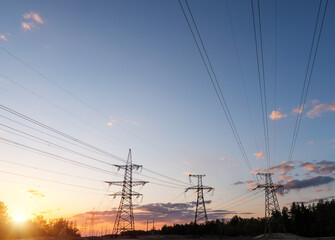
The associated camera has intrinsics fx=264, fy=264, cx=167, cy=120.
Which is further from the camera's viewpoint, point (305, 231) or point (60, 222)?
point (60, 222)

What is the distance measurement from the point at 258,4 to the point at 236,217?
176 m

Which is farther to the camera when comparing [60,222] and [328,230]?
[60,222]

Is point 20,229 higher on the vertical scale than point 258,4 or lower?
lower

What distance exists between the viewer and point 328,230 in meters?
95.1

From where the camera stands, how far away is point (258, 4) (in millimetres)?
11398

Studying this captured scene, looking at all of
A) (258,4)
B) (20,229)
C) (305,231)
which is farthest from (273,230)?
(258,4)

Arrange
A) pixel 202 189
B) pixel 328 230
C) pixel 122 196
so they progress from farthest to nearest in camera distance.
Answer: pixel 328 230 < pixel 202 189 < pixel 122 196

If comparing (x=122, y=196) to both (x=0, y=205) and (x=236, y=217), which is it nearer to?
(x=0, y=205)

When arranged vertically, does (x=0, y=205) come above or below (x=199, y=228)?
above

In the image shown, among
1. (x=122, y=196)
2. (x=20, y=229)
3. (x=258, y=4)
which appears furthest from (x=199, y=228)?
(x=258, y=4)

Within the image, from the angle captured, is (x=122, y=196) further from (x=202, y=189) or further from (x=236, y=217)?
(x=236, y=217)

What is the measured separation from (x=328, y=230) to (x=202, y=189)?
57913 millimetres

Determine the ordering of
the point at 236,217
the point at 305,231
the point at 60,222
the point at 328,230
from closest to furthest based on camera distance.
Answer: the point at 328,230, the point at 305,231, the point at 60,222, the point at 236,217

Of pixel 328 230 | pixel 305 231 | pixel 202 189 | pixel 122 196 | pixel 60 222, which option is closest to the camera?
pixel 122 196
